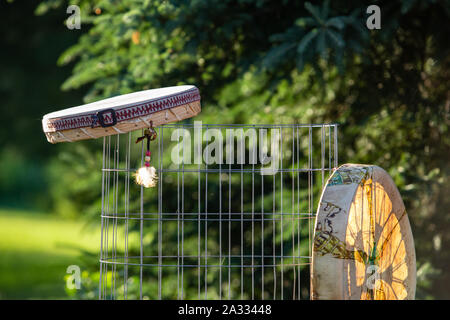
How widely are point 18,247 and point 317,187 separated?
820 cm

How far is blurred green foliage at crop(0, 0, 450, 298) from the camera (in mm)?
4148

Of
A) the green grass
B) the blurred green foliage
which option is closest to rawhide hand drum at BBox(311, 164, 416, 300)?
the blurred green foliage

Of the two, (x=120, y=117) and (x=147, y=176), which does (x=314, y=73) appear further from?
(x=120, y=117)

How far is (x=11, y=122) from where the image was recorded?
10047mm

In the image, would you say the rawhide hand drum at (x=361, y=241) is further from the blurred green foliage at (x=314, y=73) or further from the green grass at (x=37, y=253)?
the green grass at (x=37, y=253)

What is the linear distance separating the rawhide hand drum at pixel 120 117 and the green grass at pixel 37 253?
2.46 metres

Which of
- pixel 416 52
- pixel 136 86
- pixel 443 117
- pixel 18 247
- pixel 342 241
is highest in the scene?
pixel 416 52

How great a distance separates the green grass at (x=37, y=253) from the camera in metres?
7.59

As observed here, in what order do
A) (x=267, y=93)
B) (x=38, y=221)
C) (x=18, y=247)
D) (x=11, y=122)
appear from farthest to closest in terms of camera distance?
(x=38, y=221) < (x=18, y=247) < (x=11, y=122) < (x=267, y=93)

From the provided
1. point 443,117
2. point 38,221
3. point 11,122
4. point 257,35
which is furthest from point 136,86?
point 38,221

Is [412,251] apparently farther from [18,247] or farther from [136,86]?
[18,247]

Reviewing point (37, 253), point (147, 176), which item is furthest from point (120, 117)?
point (37, 253)

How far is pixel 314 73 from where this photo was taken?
4.35m

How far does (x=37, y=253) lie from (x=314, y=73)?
8113 millimetres
